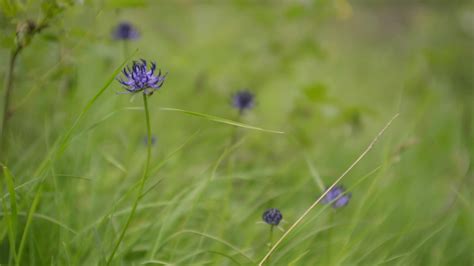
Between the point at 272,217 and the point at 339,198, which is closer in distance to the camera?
the point at 272,217

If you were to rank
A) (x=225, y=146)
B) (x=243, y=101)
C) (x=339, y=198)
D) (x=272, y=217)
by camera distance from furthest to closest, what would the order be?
1. (x=225, y=146)
2. (x=243, y=101)
3. (x=339, y=198)
4. (x=272, y=217)

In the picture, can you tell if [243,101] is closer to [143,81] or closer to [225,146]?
[225,146]

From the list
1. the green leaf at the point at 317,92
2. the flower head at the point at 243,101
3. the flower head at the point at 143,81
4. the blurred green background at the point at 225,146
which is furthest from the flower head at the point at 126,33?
the flower head at the point at 143,81

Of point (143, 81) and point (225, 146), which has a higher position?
point (225, 146)

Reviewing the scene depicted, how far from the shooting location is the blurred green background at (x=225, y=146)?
1.62 m

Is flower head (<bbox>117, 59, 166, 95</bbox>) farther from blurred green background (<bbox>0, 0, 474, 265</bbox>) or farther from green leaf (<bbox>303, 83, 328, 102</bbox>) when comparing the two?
green leaf (<bbox>303, 83, 328, 102</bbox>)

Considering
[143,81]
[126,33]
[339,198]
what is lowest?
[339,198]

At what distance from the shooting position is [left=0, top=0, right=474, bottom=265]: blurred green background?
162cm

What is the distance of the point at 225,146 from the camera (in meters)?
2.23

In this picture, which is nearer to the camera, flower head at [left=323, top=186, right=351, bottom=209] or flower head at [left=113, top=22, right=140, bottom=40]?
flower head at [left=323, top=186, right=351, bottom=209]

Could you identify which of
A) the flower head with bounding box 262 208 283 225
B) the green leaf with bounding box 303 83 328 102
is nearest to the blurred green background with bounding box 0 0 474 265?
the green leaf with bounding box 303 83 328 102

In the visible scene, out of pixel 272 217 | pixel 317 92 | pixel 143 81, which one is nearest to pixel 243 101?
pixel 317 92

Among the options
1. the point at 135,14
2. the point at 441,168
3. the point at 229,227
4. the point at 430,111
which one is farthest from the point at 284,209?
the point at 135,14

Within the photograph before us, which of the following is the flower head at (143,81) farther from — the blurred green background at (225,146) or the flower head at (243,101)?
the flower head at (243,101)
